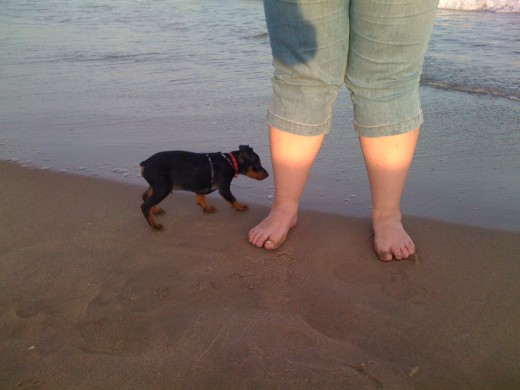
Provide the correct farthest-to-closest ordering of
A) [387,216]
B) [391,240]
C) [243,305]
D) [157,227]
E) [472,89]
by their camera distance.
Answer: [472,89] < [157,227] < [387,216] < [391,240] < [243,305]

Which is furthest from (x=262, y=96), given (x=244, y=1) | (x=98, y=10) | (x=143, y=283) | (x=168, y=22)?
(x=244, y=1)

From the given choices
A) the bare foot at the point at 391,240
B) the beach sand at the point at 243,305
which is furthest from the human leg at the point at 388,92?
the beach sand at the point at 243,305

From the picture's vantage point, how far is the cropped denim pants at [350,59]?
6.33ft

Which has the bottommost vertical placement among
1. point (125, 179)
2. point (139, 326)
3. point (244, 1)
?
point (244, 1)

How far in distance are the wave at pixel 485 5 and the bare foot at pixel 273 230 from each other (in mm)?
11144

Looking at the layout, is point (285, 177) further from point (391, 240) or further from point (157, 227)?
point (157, 227)

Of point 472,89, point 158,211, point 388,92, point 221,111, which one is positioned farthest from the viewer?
point 472,89

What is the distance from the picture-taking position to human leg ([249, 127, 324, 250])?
223 centimetres

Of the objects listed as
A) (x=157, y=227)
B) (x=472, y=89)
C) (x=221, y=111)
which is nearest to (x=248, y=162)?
(x=157, y=227)

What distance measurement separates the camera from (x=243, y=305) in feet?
6.16

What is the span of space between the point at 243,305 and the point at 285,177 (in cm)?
69

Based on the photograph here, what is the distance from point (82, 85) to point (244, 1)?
9.23 meters

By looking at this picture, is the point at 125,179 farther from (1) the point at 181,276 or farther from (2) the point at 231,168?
(1) the point at 181,276

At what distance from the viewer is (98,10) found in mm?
10445
